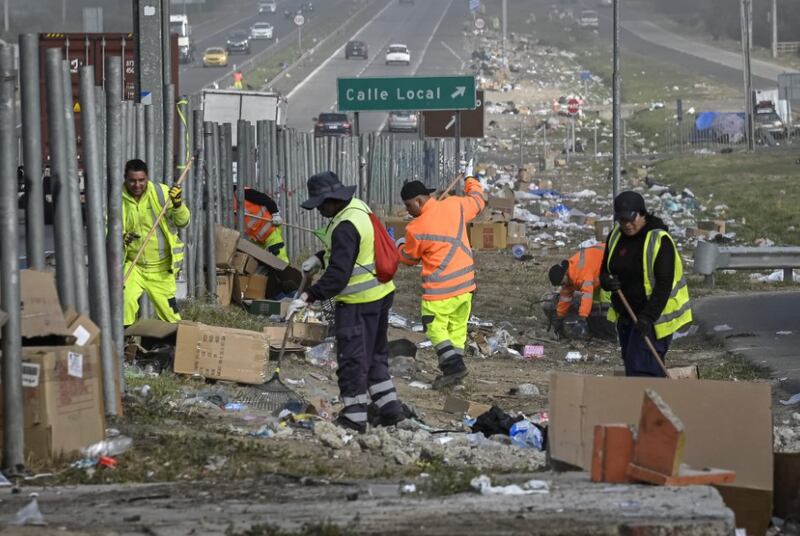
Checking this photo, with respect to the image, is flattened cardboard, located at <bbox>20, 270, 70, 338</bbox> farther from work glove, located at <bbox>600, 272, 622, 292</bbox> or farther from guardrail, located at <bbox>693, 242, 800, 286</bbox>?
Result: guardrail, located at <bbox>693, 242, 800, 286</bbox>

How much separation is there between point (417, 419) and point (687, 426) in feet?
10.2

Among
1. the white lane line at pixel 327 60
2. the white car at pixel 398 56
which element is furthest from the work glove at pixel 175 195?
the white car at pixel 398 56

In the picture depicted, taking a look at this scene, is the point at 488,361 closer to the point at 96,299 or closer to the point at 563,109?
the point at 96,299

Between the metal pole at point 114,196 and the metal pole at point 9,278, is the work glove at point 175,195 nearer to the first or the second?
the metal pole at point 114,196

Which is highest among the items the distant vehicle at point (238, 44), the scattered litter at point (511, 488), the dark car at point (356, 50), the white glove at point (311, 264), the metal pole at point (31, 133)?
the distant vehicle at point (238, 44)

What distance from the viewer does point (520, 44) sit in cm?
8875

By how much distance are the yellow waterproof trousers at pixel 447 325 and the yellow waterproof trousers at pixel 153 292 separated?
6.36 feet

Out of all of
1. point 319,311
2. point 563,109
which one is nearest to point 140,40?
point 319,311

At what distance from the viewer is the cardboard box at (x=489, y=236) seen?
24438 millimetres

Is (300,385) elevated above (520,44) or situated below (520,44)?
below

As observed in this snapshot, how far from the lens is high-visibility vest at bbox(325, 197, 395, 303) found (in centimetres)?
942

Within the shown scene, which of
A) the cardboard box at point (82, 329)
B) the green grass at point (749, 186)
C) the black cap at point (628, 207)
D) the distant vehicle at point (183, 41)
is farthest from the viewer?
the distant vehicle at point (183, 41)

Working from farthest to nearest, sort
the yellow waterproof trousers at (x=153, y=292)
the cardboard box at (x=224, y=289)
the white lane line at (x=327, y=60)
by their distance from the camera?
the white lane line at (x=327, y=60), the cardboard box at (x=224, y=289), the yellow waterproof trousers at (x=153, y=292)

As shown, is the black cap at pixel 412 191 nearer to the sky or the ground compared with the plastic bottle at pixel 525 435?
nearer to the sky
